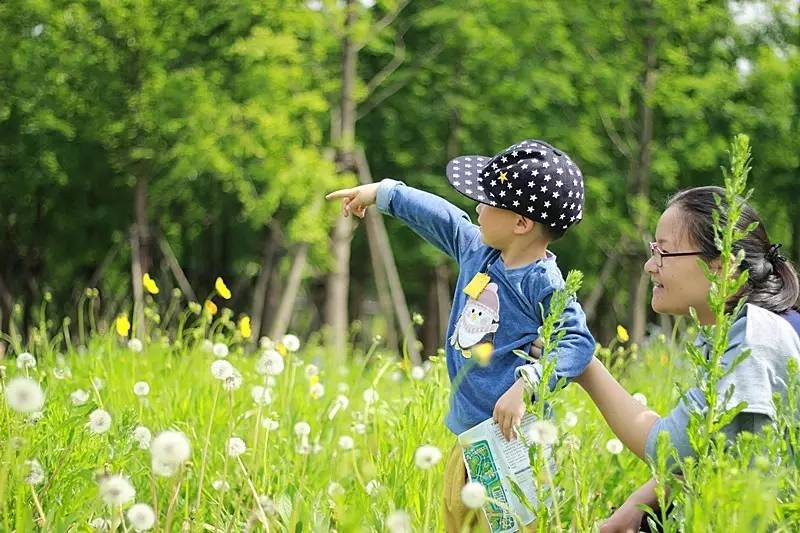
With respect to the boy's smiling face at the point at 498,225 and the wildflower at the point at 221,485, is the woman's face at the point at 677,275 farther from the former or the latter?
the wildflower at the point at 221,485

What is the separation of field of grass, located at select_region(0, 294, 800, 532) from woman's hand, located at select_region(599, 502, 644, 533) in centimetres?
9

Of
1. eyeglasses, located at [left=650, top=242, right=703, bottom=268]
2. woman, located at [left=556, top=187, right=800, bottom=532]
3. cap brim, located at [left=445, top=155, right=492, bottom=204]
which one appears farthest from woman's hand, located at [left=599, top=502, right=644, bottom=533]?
cap brim, located at [left=445, top=155, right=492, bottom=204]

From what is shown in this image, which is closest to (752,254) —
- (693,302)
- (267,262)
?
(693,302)

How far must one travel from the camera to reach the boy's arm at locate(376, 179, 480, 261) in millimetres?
2973

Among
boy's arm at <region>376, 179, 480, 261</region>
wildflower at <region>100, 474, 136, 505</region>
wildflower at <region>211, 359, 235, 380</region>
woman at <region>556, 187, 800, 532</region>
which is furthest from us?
boy's arm at <region>376, 179, 480, 261</region>

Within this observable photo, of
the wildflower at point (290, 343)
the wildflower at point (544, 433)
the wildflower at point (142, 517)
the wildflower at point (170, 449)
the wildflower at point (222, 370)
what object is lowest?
the wildflower at point (290, 343)

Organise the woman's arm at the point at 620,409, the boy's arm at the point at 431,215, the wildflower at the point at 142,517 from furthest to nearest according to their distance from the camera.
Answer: the boy's arm at the point at 431,215 < the woman's arm at the point at 620,409 < the wildflower at the point at 142,517

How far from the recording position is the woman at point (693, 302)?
2.30m

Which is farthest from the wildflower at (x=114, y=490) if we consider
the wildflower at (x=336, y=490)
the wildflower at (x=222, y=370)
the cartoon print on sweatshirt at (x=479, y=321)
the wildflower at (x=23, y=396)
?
the cartoon print on sweatshirt at (x=479, y=321)

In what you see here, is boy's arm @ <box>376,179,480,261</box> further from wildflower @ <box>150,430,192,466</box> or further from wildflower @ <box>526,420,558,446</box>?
wildflower @ <box>150,430,192,466</box>

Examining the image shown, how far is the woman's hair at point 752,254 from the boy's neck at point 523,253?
1.24 ft

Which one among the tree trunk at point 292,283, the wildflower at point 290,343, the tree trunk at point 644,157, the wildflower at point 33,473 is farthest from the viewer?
the tree trunk at point 644,157

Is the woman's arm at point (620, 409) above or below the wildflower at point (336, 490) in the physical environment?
below

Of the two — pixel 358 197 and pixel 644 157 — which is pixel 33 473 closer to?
pixel 358 197
